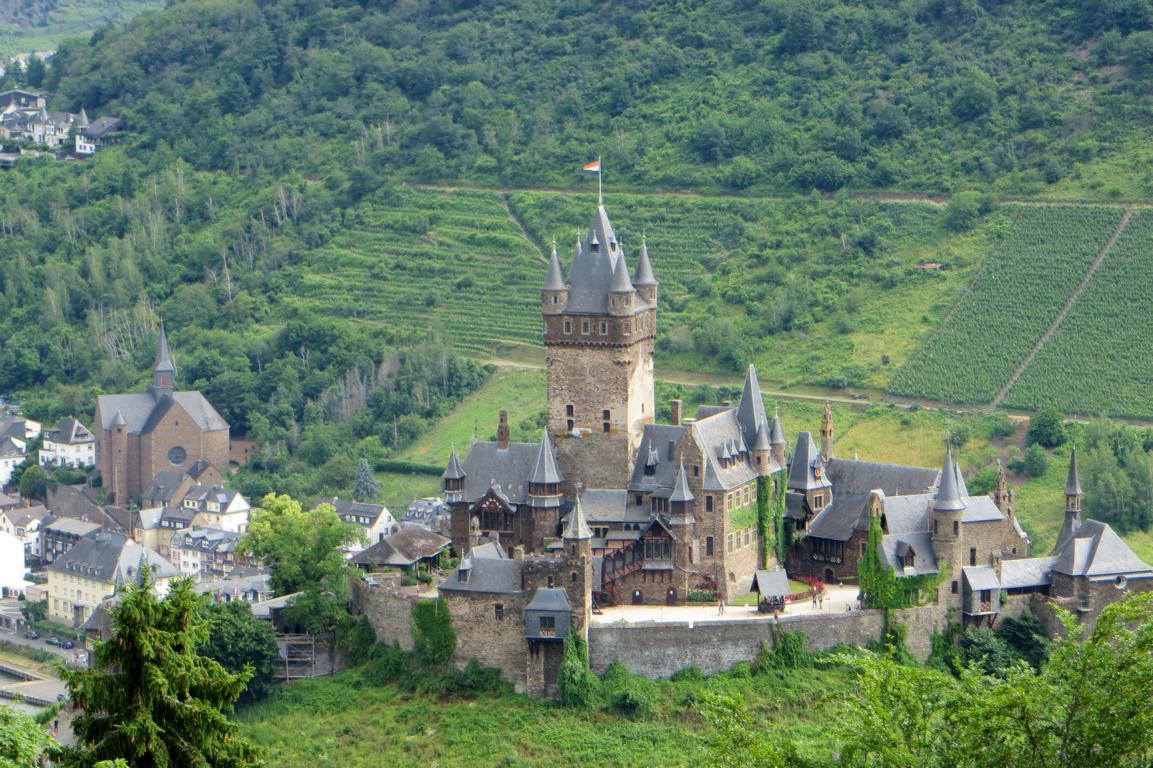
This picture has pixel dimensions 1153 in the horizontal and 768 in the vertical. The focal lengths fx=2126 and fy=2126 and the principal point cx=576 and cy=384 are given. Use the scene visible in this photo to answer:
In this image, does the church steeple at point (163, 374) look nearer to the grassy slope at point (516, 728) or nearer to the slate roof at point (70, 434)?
the slate roof at point (70, 434)

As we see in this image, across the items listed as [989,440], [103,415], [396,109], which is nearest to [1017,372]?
[989,440]

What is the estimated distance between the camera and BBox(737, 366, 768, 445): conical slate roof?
78938 mm

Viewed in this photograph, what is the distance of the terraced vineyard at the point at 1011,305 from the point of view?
10294 cm

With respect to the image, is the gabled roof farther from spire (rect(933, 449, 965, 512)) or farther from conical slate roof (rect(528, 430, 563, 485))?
conical slate roof (rect(528, 430, 563, 485))

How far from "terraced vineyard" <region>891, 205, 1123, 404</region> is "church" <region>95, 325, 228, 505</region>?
38.0m

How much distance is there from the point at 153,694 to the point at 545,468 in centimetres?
4534

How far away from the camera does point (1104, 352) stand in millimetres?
102625

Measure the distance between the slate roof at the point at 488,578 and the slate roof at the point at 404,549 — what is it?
724 cm

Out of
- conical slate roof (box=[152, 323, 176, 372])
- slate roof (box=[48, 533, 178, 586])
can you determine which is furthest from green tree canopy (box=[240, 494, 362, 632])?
conical slate roof (box=[152, 323, 176, 372])

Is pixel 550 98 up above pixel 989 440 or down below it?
above

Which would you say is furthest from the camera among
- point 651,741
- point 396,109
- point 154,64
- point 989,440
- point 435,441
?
point 154,64

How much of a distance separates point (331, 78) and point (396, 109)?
968 cm

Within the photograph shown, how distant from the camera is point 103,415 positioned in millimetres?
116125

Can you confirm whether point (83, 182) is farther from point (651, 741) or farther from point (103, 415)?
point (651, 741)
